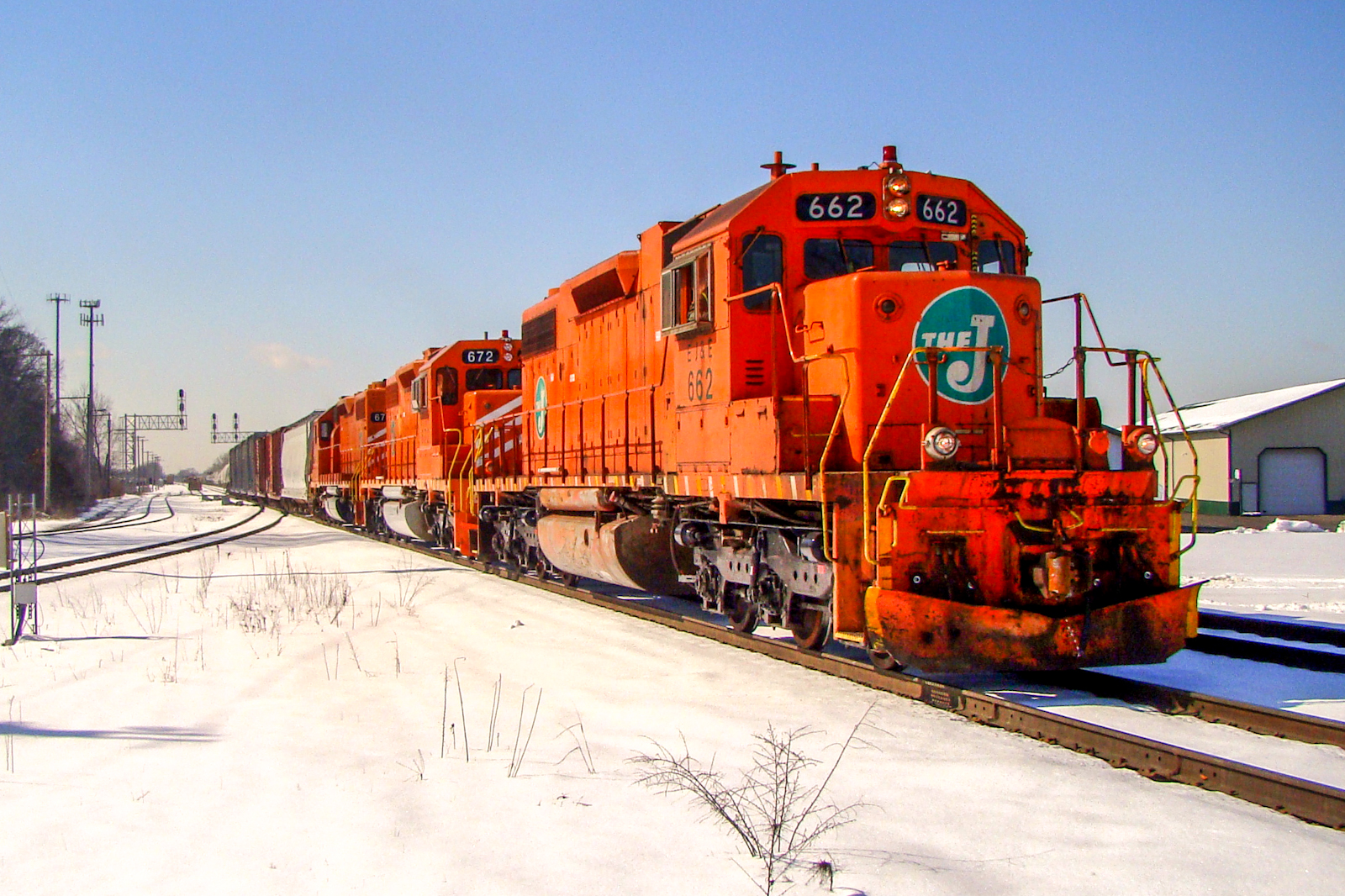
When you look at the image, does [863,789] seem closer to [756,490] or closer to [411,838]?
[411,838]

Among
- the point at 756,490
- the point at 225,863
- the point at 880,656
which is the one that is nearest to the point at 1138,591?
the point at 880,656

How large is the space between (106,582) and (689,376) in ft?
36.9

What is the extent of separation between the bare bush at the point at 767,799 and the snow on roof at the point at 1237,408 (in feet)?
104

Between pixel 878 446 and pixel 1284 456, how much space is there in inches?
1373

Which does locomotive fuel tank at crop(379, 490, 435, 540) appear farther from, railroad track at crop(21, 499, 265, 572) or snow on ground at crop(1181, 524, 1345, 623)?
snow on ground at crop(1181, 524, 1345, 623)

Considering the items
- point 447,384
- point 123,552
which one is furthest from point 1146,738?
point 123,552

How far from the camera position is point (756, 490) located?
7.41 meters

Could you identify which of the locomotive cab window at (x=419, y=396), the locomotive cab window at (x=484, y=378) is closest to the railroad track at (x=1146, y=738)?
the locomotive cab window at (x=484, y=378)

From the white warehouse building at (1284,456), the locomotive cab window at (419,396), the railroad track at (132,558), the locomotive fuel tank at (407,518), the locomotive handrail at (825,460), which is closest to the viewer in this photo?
the locomotive handrail at (825,460)

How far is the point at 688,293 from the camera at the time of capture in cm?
858

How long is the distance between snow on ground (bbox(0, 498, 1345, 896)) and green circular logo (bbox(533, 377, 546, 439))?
16.7 ft

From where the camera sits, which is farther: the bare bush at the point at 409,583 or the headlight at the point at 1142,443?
the bare bush at the point at 409,583

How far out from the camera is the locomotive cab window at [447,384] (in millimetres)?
18172

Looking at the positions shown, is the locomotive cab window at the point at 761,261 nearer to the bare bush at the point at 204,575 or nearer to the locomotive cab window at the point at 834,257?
the locomotive cab window at the point at 834,257
